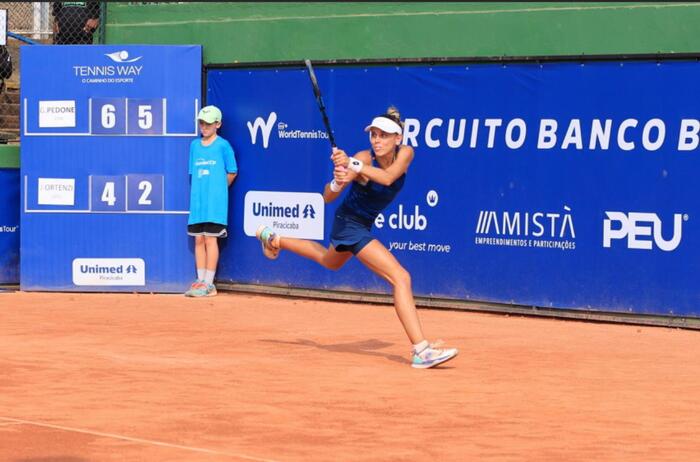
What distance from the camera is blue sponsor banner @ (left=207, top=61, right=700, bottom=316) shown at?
12477 mm

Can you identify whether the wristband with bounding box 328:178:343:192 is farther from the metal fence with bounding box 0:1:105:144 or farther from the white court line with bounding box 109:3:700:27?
the metal fence with bounding box 0:1:105:144

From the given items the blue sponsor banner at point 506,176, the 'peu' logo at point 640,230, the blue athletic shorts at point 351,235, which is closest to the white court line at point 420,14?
the blue sponsor banner at point 506,176

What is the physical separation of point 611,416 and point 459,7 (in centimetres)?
717

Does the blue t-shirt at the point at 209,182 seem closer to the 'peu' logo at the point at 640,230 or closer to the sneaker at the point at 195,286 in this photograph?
the sneaker at the point at 195,286

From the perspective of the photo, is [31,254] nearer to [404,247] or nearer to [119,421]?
[404,247]

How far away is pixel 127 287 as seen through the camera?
50.8 ft

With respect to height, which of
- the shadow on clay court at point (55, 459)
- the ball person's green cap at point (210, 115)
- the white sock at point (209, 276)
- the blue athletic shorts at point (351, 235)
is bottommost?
the white sock at point (209, 276)

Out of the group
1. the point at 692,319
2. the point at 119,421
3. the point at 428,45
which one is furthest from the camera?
the point at 428,45

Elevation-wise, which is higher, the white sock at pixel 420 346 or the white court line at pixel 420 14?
the white court line at pixel 420 14

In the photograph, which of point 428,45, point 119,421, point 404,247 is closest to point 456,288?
point 404,247

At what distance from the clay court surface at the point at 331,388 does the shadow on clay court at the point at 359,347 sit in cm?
2

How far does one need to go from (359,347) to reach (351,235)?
4.84 feet

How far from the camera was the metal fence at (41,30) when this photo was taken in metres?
17.7

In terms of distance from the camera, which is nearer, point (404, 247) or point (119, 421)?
point (119, 421)
